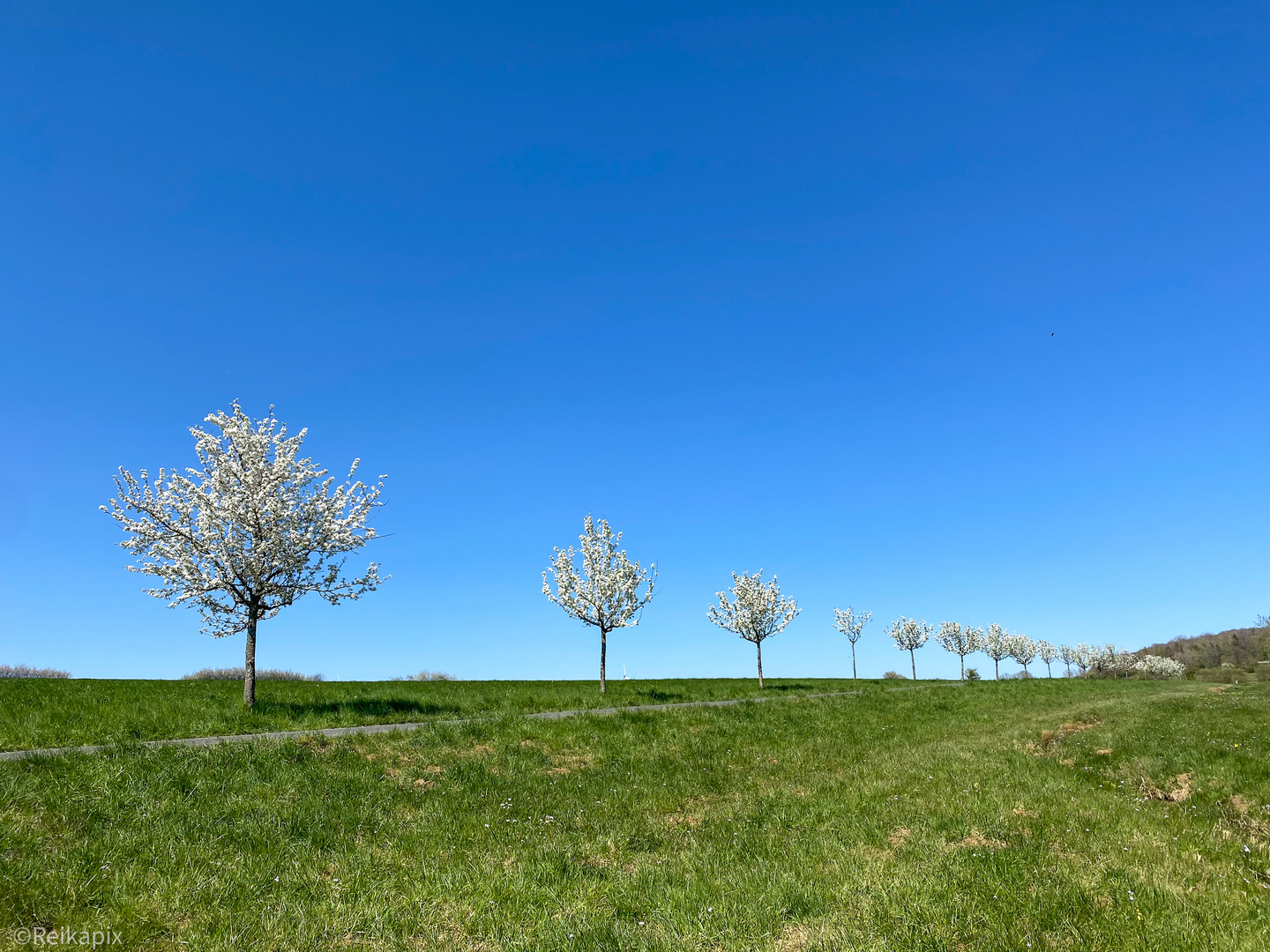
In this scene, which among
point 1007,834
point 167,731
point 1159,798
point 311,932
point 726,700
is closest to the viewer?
point 311,932

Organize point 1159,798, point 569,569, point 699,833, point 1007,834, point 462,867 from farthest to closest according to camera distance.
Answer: point 569,569 < point 1159,798 < point 699,833 < point 1007,834 < point 462,867

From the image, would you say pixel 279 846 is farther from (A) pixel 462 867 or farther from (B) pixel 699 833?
(B) pixel 699 833

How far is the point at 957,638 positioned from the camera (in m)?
101

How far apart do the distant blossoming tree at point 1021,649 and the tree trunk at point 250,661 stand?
115118 millimetres

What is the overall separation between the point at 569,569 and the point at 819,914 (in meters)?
34.2

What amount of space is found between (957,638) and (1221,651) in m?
96.7

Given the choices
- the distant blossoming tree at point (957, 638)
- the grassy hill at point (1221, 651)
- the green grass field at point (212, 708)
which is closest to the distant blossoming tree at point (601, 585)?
the green grass field at point (212, 708)

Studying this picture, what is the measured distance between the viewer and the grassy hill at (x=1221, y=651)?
4688 inches

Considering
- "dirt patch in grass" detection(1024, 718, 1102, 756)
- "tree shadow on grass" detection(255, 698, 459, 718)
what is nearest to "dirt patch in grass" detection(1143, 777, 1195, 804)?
"dirt patch in grass" detection(1024, 718, 1102, 756)

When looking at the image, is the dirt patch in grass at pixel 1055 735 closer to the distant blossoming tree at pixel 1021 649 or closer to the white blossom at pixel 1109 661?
the distant blossoming tree at pixel 1021 649

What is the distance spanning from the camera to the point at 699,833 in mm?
11250

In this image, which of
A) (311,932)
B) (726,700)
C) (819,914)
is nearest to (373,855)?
(311,932)

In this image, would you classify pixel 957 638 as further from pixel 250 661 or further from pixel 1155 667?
pixel 250 661

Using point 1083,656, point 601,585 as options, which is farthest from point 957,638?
point 601,585
